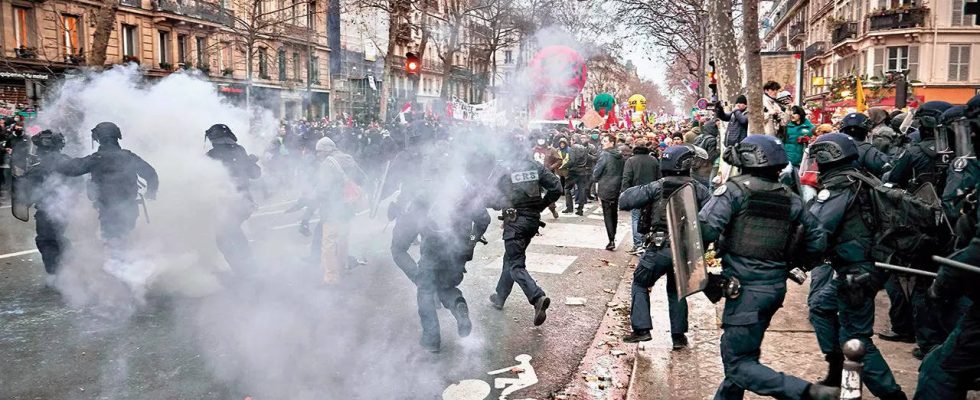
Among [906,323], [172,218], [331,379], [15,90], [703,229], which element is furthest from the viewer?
[15,90]

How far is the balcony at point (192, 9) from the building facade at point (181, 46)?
0.14 ft

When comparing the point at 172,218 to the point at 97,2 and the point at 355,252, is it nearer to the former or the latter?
the point at 355,252

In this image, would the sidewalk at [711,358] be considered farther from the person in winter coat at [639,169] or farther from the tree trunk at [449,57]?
the tree trunk at [449,57]

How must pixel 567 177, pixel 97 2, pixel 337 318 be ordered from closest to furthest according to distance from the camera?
1. pixel 337 318
2. pixel 567 177
3. pixel 97 2

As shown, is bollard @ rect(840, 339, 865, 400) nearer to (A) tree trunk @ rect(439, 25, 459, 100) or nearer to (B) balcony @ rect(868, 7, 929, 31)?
(A) tree trunk @ rect(439, 25, 459, 100)

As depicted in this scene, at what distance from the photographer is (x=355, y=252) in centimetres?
1010

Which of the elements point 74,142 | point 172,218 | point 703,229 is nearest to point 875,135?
point 703,229

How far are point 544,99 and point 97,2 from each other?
18.7 m

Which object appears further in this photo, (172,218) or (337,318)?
(172,218)

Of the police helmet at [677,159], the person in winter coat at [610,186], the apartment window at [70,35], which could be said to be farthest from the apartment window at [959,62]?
the apartment window at [70,35]

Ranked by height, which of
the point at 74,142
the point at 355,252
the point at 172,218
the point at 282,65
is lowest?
the point at 355,252

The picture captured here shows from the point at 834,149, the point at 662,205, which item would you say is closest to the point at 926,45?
the point at 662,205

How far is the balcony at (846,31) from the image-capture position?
43594mm

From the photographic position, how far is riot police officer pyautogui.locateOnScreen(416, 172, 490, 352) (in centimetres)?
592
